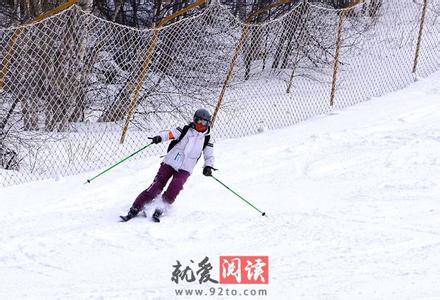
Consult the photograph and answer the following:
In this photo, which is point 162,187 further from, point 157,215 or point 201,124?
point 201,124

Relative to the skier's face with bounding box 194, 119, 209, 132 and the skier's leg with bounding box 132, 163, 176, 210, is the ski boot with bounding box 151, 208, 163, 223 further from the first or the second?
the skier's face with bounding box 194, 119, 209, 132

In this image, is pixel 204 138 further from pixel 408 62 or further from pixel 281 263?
pixel 408 62

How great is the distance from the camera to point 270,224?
607cm

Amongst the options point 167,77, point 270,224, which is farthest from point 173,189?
point 167,77

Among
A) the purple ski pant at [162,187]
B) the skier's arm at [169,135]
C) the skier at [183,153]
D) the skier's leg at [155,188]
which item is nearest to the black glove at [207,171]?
the skier at [183,153]

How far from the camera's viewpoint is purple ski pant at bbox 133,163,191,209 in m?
6.31

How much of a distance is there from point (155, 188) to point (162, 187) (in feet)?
0.35

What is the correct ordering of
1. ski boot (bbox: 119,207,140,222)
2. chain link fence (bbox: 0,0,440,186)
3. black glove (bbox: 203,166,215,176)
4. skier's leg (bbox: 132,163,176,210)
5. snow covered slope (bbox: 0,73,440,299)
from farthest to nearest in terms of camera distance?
chain link fence (bbox: 0,0,440,186) < black glove (bbox: 203,166,215,176) < skier's leg (bbox: 132,163,176,210) < ski boot (bbox: 119,207,140,222) < snow covered slope (bbox: 0,73,440,299)

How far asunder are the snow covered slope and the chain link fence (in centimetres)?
133

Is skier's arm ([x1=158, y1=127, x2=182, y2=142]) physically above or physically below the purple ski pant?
above

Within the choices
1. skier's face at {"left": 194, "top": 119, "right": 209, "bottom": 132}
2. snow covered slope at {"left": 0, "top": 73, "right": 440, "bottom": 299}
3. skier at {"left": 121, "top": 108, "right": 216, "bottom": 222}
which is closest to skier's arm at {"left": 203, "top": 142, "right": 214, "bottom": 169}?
skier at {"left": 121, "top": 108, "right": 216, "bottom": 222}

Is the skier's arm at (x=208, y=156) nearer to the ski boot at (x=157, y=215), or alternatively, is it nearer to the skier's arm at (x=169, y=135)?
the skier's arm at (x=169, y=135)

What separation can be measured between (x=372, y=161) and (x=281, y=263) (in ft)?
10.8

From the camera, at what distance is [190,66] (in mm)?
10805
